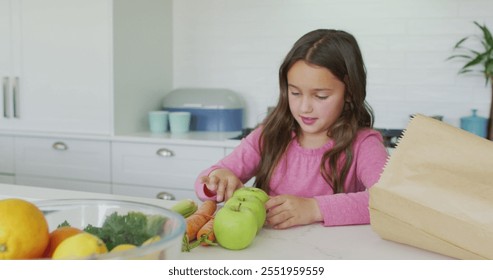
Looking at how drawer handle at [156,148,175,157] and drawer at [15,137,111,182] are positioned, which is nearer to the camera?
drawer handle at [156,148,175,157]

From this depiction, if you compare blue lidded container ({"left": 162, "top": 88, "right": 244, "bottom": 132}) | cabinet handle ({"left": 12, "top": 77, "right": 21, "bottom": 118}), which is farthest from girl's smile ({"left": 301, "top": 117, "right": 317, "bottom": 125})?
cabinet handle ({"left": 12, "top": 77, "right": 21, "bottom": 118})

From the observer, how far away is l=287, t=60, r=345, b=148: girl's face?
53.9 inches

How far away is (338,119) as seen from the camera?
1489mm

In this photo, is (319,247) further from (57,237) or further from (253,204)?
(57,237)

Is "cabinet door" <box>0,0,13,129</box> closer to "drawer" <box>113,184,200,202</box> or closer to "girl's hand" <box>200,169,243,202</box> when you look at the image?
"drawer" <box>113,184,200,202</box>

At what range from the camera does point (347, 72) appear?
1.41 metres

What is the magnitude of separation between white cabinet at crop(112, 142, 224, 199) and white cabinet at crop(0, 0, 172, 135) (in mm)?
163

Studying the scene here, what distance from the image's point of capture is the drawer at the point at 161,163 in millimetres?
2514

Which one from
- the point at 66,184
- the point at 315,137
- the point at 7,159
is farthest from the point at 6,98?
the point at 315,137

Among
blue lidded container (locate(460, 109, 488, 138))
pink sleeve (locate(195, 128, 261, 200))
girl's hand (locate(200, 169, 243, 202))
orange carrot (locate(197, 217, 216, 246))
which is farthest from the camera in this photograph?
blue lidded container (locate(460, 109, 488, 138))

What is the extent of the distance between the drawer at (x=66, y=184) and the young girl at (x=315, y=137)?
4.52ft

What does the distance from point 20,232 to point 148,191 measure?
2095 millimetres

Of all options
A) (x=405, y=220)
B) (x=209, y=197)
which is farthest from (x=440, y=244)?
(x=209, y=197)
